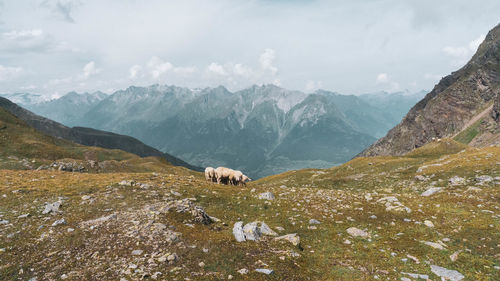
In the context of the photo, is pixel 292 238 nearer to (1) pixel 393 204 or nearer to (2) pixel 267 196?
(2) pixel 267 196

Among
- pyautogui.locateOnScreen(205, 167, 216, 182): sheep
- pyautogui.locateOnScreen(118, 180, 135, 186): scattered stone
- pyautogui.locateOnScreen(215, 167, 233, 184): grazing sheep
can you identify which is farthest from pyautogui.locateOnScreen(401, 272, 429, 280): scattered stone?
pyautogui.locateOnScreen(205, 167, 216, 182): sheep

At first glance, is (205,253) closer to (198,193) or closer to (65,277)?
(65,277)

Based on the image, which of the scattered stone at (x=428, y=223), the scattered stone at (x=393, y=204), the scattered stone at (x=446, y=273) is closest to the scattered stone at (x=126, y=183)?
the scattered stone at (x=393, y=204)

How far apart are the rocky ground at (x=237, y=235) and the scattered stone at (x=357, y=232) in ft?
0.20

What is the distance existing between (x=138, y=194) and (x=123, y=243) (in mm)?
9745

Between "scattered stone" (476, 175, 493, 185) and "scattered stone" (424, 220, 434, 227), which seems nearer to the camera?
"scattered stone" (424, 220, 434, 227)

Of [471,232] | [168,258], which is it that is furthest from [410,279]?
[168,258]

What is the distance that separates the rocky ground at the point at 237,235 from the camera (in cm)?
1134

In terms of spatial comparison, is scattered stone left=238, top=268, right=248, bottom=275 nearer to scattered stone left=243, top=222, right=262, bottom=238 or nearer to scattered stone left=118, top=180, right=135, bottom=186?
scattered stone left=243, top=222, right=262, bottom=238

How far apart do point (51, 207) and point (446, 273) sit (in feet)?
81.7

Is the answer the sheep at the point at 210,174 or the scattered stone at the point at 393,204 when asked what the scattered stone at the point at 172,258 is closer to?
the scattered stone at the point at 393,204

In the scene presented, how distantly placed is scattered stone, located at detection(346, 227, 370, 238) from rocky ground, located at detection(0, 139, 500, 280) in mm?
62

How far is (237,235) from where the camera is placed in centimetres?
1473

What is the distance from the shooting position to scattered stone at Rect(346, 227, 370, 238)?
52.0 feet
